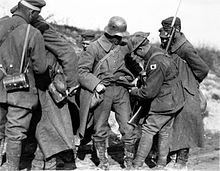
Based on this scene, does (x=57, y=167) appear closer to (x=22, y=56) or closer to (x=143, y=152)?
(x=143, y=152)

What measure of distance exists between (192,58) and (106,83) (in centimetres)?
149

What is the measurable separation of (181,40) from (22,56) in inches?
109

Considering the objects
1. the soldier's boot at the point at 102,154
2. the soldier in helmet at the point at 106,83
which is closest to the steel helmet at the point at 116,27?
the soldier in helmet at the point at 106,83

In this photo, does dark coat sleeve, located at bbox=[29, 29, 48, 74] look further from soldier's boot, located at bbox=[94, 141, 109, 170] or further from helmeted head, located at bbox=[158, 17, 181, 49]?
helmeted head, located at bbox=[158, 17, 181, 49]

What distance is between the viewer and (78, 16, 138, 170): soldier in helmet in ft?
23.1

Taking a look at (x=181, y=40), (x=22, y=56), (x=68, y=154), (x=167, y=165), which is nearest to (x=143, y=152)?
(x=167, y=165)

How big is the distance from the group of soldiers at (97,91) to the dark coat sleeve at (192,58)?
0.02m

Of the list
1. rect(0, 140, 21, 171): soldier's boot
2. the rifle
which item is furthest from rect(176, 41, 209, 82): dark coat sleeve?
rect(0, 140, 21, 171): soldier's boot

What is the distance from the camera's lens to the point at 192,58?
7.45 meters

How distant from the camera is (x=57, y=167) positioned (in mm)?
7219

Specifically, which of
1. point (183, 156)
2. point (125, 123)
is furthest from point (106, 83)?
point (183, 156)

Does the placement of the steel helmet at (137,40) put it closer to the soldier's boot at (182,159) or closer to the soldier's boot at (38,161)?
the soldier's boot at (182,159)

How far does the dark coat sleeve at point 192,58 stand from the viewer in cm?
743

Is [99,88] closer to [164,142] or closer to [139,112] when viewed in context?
[139,112]
